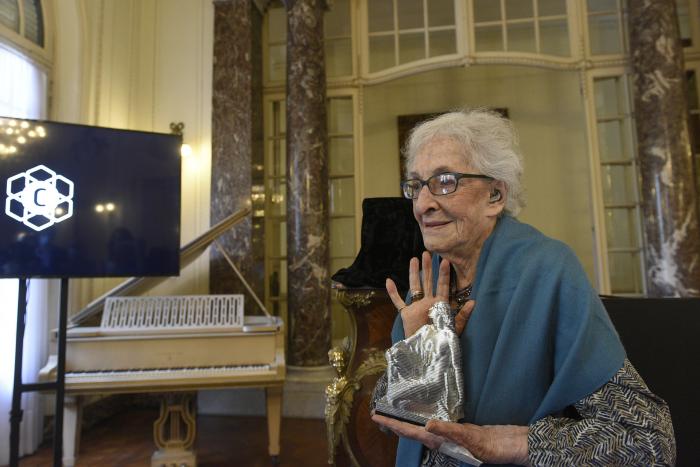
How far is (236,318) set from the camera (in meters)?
3.28

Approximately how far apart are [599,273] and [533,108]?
9.86 ft

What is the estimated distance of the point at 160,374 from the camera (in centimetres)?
291

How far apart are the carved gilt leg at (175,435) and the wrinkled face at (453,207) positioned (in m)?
2.54

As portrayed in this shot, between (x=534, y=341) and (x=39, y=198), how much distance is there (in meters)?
2.15

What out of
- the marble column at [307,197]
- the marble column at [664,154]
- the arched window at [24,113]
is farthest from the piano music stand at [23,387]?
the marble column at [664,154]

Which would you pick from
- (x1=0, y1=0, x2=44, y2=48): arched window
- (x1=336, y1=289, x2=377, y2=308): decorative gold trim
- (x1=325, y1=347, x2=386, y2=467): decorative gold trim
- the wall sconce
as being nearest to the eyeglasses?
(x1=336, y1=289, x2=377, y2=308): decorative gold trim

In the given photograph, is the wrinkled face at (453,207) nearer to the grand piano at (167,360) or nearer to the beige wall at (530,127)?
the grand piano at (167,360)

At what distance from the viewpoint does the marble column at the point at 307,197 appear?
14.7ft

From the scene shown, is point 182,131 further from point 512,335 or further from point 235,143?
point 512,335

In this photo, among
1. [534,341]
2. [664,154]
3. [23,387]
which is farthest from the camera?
[664,154]

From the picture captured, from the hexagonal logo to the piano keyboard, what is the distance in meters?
1.23

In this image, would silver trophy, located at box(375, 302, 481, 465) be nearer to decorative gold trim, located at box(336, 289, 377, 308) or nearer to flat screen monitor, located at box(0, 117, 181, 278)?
decorative gold trim, located at box(336, 289, 377, 308)

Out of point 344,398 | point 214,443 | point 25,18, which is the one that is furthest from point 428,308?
point 25,18

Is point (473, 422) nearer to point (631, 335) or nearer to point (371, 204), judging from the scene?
point (631, 335)
